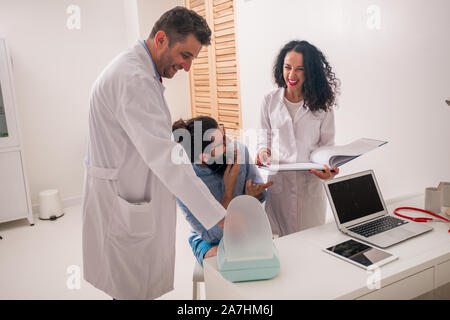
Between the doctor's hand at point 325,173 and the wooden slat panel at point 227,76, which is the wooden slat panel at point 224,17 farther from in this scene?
the doctor's hand at point 325,173

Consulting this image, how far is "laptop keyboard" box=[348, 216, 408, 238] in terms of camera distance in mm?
1450

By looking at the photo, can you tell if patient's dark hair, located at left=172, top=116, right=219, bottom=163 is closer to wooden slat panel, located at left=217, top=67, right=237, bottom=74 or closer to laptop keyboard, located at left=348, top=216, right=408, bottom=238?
laptop keyboard, located at left=348, top=216, right=408, bottom=238

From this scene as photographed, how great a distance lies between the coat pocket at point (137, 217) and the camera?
4.49 feet

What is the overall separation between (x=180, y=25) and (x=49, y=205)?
312 cm

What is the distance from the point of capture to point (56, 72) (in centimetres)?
400

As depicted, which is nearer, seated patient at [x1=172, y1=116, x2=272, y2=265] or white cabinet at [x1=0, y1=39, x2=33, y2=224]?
seated patient at [x1=172, y1=116, x2=272, y2=265]

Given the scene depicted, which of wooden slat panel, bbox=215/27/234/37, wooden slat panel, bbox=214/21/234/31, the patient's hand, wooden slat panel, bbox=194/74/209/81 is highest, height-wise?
wooden slat panel, bbox=214/21/234/31

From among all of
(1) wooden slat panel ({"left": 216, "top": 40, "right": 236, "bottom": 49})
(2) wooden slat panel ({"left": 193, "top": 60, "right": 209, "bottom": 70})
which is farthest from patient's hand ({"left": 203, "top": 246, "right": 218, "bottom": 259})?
(2) wooden slat panel ({"left": 193, "top": 60, "right": 209, "bottom": 70})

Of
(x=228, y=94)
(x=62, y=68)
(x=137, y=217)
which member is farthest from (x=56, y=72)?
(x=137, y=217)

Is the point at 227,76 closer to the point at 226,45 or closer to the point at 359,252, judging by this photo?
the point at 226,45

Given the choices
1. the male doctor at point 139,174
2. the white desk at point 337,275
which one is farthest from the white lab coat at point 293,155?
the male doctor at point 139,174
